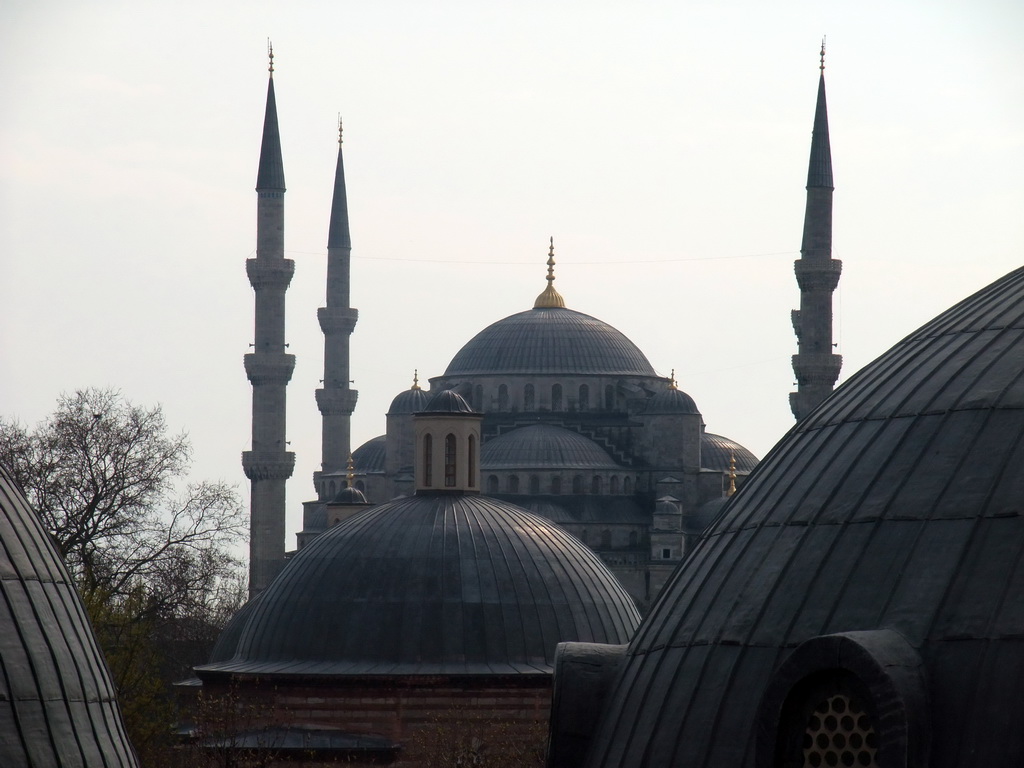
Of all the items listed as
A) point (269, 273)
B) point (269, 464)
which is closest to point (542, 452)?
point (269, 464)

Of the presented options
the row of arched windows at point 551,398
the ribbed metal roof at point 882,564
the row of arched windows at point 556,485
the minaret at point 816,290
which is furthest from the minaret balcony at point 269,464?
the ribbed metal roof at point 882,564

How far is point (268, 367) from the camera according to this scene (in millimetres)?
64188

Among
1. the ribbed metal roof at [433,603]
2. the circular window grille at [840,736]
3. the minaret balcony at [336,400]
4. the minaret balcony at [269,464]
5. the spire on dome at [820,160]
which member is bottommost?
the circular window grille at [840,736]

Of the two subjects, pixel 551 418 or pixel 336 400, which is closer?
pixel 336 400

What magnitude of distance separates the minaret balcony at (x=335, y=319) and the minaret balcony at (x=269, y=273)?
10.0 m

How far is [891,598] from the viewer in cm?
844

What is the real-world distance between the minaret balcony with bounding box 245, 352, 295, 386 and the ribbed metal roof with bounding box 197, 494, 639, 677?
3259 cm

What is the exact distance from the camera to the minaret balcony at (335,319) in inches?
2948

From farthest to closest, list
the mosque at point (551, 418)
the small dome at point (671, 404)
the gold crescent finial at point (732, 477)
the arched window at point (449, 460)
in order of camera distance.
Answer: the small dome at point (671, 404), the gold crescent finial at point (732, 477), the mosque at point (551, 418), the arched window at point (449, 460)

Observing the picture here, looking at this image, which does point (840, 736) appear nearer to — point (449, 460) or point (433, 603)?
point (433, 603)

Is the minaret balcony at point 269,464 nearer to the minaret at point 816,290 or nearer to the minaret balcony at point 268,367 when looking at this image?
the minaret balcony at point 268,367

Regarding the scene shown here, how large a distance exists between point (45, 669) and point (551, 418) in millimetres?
66231

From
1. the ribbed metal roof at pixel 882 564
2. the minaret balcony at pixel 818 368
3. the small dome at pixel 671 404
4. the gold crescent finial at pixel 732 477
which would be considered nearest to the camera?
the ribbed metal roof at pixel 882 564

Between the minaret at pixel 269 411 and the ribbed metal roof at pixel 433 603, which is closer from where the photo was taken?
the ribbed metal roof at pixel 433 603
